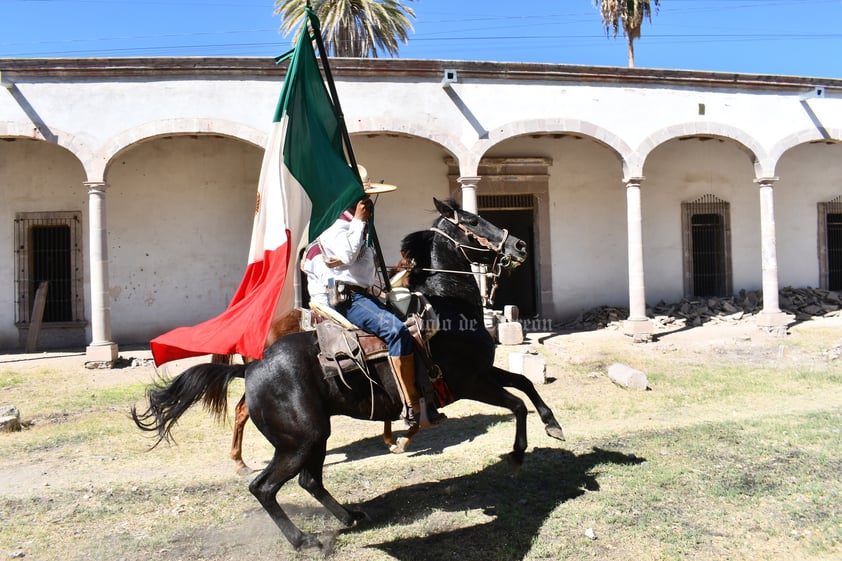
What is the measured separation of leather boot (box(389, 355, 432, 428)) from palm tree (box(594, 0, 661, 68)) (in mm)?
22728

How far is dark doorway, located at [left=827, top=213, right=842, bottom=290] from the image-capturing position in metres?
16.1

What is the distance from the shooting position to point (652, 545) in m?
3.50

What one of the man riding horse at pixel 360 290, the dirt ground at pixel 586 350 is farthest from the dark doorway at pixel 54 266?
the man riding horse at pixel 360 290

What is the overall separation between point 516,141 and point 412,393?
11.1 m

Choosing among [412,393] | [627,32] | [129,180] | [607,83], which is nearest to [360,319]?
[412,393]

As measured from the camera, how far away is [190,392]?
4129 millimetres

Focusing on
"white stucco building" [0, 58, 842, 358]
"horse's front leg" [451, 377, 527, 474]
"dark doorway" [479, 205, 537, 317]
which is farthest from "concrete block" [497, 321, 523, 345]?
"horse's front leg" [451, 377, 527, 474]

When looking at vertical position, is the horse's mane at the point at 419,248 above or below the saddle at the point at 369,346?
above

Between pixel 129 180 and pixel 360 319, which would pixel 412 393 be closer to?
pixel 360 319

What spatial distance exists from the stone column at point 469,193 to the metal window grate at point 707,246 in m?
6.38

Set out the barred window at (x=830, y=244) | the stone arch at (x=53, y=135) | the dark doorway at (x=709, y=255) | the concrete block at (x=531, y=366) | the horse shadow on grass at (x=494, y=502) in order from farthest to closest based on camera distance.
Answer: the barred window at (x=830, y=244)
the dark doorway at (x=709, y=255)
the stone arch at (x=53, y=135)
the concrete block at (x=531, y=366)
the horse shadow on grass at (x=494, y=502)

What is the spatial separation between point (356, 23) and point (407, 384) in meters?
21.3

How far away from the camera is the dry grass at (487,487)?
368 cm

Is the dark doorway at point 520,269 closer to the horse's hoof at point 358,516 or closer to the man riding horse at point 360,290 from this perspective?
the man riding horse at point 360,290
